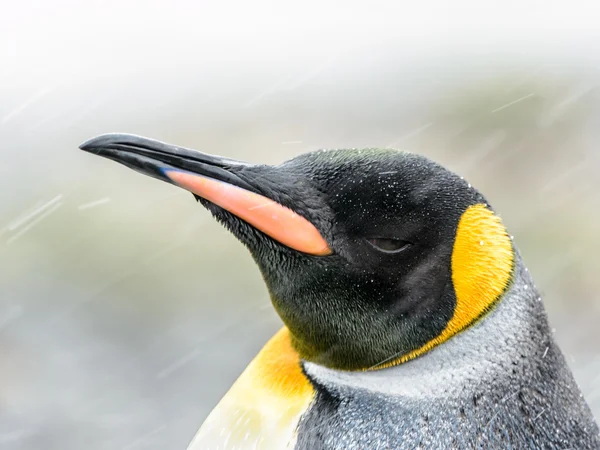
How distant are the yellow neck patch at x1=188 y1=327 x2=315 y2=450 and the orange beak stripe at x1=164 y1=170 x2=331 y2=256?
22 centimetres

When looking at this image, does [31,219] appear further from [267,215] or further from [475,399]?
[475,399]

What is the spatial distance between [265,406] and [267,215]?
302mm

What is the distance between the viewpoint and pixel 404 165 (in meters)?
0.88

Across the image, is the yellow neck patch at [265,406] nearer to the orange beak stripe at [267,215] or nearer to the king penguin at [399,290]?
the king penguin at [399,290]

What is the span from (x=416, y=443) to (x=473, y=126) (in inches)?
151

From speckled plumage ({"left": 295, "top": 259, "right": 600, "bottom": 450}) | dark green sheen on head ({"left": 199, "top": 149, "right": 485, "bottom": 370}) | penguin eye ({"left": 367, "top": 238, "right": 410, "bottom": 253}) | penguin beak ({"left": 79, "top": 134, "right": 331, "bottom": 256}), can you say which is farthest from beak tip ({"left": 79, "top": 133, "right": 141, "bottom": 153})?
speckled plumage ({"left": 295, "top": 259, "right": 600, "bottom": 450})

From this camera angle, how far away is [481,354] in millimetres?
872

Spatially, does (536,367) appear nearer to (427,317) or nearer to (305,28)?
(427,317)

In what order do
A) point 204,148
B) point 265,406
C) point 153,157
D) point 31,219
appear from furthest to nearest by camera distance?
point 204,148 → point 31,219 → point 265,406 → point 153,157

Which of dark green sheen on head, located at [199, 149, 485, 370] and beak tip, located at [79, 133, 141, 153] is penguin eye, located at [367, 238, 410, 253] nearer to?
dark green sheen on head, located at [199, 149, 485, 370]

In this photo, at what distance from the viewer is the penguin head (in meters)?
0.86

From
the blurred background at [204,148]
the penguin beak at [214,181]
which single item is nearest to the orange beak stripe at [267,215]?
the penguin beak at [214,181]

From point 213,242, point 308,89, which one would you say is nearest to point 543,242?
point 213,242

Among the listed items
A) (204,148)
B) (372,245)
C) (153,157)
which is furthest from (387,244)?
(204,148)
